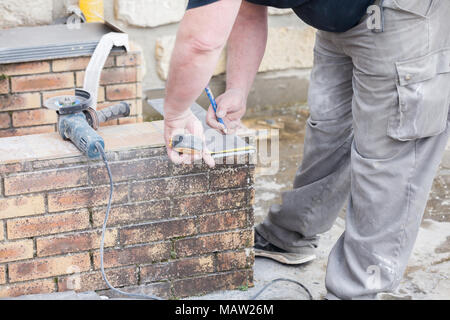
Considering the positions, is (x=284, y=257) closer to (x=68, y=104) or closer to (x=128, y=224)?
(x=128, y=224)

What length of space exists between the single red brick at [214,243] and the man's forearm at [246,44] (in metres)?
0.53

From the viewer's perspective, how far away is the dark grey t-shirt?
200 centimetres

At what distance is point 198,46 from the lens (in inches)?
71.1

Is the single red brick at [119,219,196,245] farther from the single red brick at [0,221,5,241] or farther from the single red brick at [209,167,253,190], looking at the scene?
the single red brick at [0,221,5,241]

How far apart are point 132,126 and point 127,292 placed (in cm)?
Answer: 59

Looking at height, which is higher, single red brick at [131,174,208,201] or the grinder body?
the grinder body

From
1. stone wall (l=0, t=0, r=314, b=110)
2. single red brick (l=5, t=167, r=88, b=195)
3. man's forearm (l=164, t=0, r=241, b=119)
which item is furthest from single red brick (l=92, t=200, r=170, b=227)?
stone wall (l=0, t=0, r=314, b=110)

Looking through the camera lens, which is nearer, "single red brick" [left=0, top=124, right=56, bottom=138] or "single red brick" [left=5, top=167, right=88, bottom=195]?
"single red brick" [left=5, top=167, right=88, bottom=195]

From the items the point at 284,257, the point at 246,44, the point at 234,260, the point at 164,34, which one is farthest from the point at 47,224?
the point at 164,34

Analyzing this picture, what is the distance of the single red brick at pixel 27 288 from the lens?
2.20 metres

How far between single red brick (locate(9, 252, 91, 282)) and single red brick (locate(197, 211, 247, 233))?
1.36 ft

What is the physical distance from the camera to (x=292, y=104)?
4.77 meters

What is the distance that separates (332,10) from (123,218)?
3.17 ft
